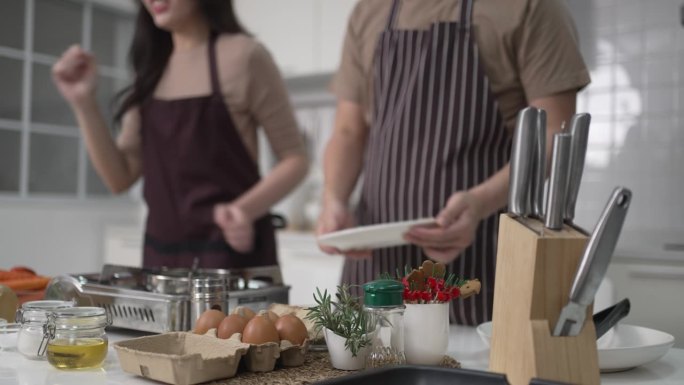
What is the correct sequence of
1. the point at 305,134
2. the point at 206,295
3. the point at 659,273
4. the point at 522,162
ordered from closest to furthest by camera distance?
1. the point at 522,162
2. the point at 206,295
3. the point at 659,273
4. the point at 305,134

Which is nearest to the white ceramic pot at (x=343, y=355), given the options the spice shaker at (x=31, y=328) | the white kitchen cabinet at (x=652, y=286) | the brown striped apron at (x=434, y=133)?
the spice shaker at (x=31, y=328)

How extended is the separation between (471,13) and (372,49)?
22 cm

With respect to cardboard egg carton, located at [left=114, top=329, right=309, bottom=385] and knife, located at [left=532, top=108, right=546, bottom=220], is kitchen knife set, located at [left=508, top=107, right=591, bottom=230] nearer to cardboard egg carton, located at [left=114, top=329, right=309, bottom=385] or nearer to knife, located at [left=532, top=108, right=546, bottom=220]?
knife, located at [left=532, top=108, right=546, bottom=220]

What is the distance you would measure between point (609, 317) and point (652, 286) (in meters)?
1.69

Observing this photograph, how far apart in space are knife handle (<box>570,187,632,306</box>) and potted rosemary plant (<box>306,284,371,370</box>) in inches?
10.0

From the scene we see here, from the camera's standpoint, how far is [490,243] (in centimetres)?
144

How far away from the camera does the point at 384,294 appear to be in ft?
2.61

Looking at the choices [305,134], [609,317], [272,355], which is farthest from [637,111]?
[272,355]

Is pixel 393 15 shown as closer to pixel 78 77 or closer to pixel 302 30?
pixel 78 77

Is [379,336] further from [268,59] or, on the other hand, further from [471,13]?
[268,59]

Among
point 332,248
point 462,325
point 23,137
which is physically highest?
point 23,137

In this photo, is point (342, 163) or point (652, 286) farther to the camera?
point (652, 286)

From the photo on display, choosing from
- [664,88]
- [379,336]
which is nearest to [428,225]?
[379,336]

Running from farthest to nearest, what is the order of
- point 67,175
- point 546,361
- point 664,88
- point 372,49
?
point 67,175 → point 664,88 → point 372,49 → point 546,361
